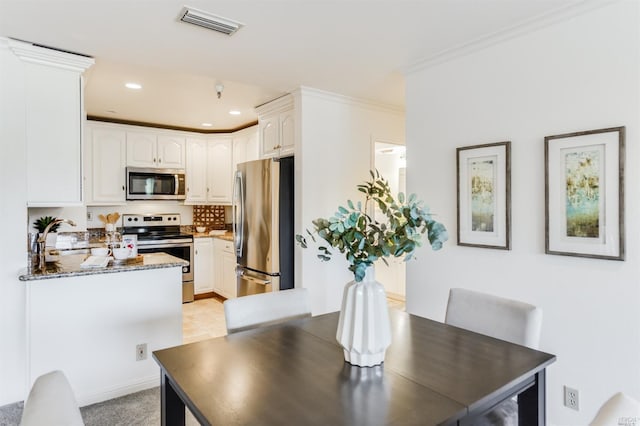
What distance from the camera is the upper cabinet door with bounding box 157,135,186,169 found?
5113mm

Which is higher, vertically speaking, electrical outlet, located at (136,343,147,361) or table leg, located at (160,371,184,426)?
table leg, located at (160,371,184,426)

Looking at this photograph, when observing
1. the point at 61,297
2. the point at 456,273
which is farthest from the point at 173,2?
the point at 456,273

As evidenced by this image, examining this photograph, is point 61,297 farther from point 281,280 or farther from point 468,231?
point 468,231

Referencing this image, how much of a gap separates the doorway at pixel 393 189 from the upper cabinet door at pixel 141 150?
3.00m

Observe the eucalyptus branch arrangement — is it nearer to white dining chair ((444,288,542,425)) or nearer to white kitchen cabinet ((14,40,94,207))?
white dining chair ((444,288,542,425))

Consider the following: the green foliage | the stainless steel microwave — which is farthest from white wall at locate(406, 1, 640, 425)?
the stainless steel microwave

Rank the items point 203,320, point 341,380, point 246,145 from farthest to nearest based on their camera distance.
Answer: point 246,145, point 203,320, point 341,380

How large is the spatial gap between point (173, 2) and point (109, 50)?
2.81 feet

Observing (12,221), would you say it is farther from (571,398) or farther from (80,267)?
(571,398)

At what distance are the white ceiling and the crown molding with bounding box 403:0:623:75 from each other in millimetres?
16

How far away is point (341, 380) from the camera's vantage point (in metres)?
1.18

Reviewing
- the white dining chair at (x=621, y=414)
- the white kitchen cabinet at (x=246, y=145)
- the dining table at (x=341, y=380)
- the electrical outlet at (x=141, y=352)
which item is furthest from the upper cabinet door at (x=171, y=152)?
the white dining chair at (x=621, y=414)

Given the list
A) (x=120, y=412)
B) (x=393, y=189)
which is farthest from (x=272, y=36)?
(x=393, y=189)

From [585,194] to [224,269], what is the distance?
420 cm
